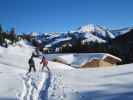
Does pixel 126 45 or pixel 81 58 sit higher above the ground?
pixel 126 45

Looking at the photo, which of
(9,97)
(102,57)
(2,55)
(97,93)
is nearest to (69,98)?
(97,93)

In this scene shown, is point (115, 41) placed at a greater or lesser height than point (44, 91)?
greater

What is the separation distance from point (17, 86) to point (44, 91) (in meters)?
2.72

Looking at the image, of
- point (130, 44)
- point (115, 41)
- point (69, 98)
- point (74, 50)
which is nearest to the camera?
point (69, 98)

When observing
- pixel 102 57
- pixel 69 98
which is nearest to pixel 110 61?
Answer: pixel 102 57

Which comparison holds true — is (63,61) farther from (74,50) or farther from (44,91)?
(44,91)

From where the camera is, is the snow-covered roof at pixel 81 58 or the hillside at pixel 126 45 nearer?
the snow-covered roof at pixel 81 58

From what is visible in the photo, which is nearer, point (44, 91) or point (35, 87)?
point (44, 91)

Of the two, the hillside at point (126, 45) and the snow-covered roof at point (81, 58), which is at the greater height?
the hillside at point (126, 45)

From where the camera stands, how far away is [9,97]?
14.9m

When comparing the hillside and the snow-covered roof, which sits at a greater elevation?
the hillside

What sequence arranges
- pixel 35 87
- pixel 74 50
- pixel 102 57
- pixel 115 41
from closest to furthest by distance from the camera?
pixel 35 87 < pixel 102 57 < pixel 115 41 < pixel 74 50

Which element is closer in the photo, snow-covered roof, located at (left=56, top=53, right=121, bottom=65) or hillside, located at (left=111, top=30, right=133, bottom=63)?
snow-covered roof, located at (left=56, top=53, right=121, bottom=65)

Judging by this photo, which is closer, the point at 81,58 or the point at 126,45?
the point at 81,58
